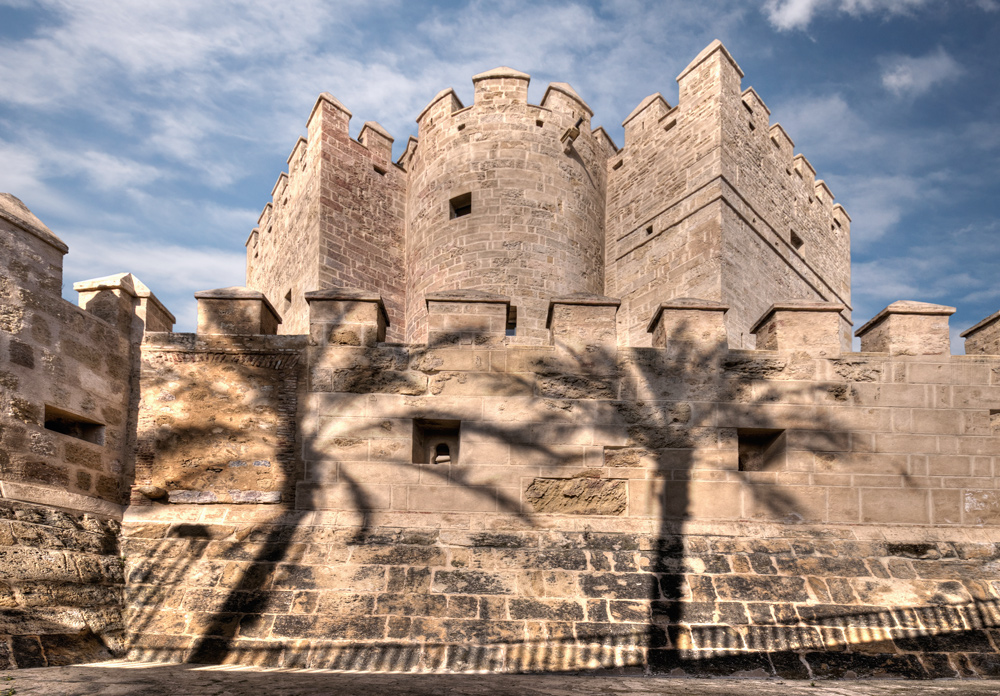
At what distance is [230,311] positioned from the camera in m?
6.01

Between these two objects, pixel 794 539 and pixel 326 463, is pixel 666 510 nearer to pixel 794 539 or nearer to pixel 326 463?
pixel 794 539

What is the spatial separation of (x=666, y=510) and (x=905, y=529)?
1.88 meters

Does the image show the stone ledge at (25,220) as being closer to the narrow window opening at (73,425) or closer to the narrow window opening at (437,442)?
the narrow window opening at (73,425)

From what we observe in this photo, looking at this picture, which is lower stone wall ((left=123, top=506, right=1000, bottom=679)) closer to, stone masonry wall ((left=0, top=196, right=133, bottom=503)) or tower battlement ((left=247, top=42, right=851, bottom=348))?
stone masonry wall ((left=0, top=196, right=133, bottom=503))

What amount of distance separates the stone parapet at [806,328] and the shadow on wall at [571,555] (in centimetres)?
15

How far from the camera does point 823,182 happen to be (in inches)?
603

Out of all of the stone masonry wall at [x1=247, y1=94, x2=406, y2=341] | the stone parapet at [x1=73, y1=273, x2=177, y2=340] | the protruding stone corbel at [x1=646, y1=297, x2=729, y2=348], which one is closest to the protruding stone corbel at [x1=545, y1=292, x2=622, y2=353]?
the protruding stone corbel at [x1=646, y1=297, x2=729, y2=348]

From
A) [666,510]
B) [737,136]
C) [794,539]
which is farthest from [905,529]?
[737,136]

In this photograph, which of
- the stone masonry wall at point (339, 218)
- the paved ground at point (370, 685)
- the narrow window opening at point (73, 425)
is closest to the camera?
the paved ground at point (370, 685)

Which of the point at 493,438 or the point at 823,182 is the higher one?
the point at 823,182

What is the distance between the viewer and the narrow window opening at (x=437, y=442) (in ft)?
19.5

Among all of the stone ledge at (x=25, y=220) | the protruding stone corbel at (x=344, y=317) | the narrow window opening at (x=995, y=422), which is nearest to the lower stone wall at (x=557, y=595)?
the narrow window opening at (x=995, y=422)

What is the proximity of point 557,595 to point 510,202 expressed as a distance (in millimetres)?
8475

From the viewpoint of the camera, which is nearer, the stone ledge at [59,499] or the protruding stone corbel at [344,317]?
the stone ledge at [59,499]
